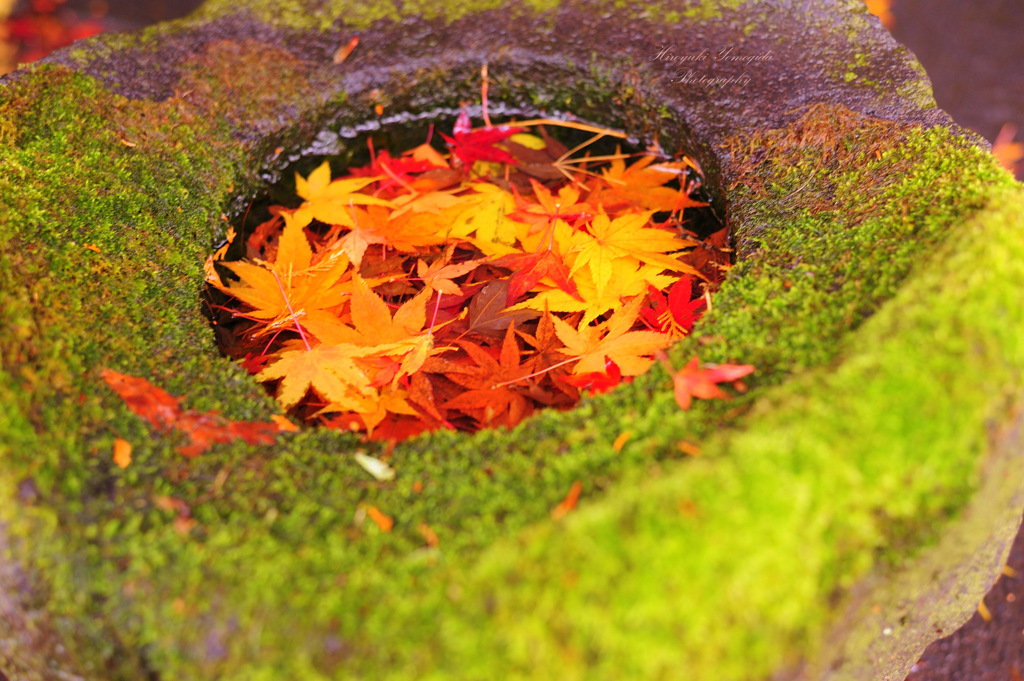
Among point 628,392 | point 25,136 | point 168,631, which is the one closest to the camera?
point 168,631

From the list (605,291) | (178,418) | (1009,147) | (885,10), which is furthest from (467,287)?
(885,10)

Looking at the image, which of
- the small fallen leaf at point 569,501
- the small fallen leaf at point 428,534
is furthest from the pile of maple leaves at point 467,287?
the small fallen leaf at point 428,534

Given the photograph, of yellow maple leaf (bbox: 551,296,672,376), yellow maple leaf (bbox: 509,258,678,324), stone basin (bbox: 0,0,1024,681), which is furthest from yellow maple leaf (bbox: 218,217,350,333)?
yellow maple leaf (bbox: 551,296,672,376)

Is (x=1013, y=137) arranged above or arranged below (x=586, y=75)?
below

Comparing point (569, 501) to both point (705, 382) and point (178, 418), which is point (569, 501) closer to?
point (705, 382)

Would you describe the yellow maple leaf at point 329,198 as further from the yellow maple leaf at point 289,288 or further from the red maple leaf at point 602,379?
the red maple leaf at point 602,379

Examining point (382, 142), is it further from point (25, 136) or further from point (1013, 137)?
point (1013, 137)

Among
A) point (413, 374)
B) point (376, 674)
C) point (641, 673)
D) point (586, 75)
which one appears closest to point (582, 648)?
point (641, 673)
